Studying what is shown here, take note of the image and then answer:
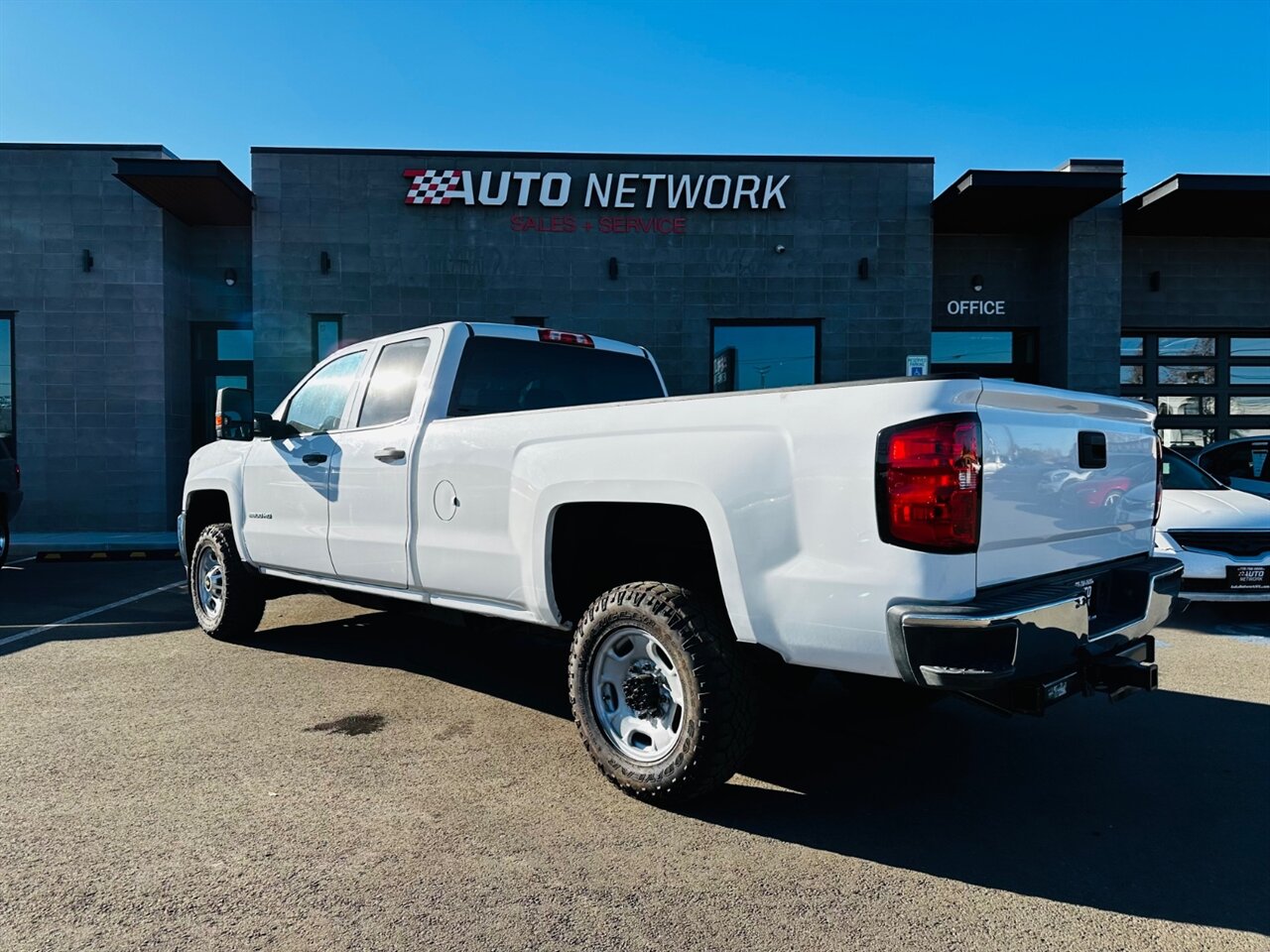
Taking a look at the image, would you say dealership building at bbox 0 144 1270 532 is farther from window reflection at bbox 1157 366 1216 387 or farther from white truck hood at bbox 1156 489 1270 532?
white truck hood at bbox 1156 489 1270 532

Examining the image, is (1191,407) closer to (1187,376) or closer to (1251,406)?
(1187,376)

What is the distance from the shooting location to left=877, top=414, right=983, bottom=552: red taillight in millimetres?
2336

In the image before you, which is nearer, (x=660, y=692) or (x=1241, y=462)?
(x=660, y=692)

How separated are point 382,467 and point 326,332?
10374 mm

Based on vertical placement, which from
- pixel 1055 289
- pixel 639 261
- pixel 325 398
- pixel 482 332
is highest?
pixel 639 261

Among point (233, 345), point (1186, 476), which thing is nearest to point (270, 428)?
point (1186, 476)

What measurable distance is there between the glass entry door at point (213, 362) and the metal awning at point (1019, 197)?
12546mm

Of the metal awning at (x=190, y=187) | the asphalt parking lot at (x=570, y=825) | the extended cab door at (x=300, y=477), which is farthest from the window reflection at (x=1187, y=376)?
the metal awning at (x=190, y=187)

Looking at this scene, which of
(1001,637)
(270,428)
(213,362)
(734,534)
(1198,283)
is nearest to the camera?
(1001,637)

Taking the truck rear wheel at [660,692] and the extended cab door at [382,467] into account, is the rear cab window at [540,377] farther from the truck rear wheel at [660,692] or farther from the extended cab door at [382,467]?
the truck rear wheel at [660,692]

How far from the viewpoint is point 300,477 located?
4.83 meters

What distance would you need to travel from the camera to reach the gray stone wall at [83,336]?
13.3 meters

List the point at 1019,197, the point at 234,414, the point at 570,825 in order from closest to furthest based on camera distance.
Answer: the point at 570,825
the point at 234,414
the point at 1019,197

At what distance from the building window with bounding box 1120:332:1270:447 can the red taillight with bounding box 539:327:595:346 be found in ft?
45.7
